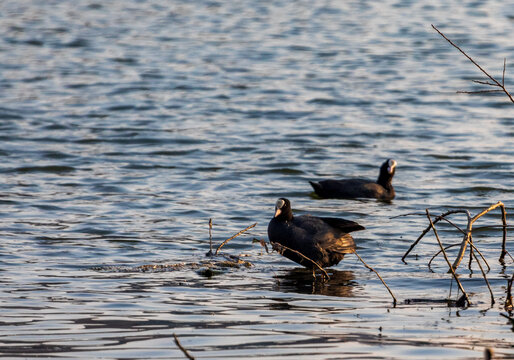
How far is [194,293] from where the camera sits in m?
8.55

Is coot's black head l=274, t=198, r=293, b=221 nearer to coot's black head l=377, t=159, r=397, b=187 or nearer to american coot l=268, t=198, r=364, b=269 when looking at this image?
american coot l=268, t=198, r=364, b=269

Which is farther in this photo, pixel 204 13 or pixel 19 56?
pixel 204 13

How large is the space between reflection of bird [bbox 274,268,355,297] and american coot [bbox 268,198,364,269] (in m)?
0.16

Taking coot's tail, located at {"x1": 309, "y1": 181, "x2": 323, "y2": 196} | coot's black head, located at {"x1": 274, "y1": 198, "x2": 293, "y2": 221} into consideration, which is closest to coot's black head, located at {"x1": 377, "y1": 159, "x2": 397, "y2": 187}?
coot's tail, located at {"x1": 309, "y1": 181, "x2": 323, "y2": 196}

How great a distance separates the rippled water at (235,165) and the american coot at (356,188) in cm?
17

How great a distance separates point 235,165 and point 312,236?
6.05 meters

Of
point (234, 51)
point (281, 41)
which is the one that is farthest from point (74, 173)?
point (281, 41)

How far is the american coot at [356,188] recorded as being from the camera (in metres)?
14.0

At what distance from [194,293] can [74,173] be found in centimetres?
715

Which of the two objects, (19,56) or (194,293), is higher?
(194,293)

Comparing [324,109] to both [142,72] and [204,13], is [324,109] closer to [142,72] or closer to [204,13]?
[142,72]

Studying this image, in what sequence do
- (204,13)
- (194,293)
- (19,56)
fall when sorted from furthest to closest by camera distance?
(204,13) < (19,56) < (194,293)

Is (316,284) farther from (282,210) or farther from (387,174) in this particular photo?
(387,174)

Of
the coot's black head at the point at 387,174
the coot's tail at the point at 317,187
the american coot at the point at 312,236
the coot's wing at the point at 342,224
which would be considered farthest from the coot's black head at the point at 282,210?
the coot's black head at the point at 387,174
